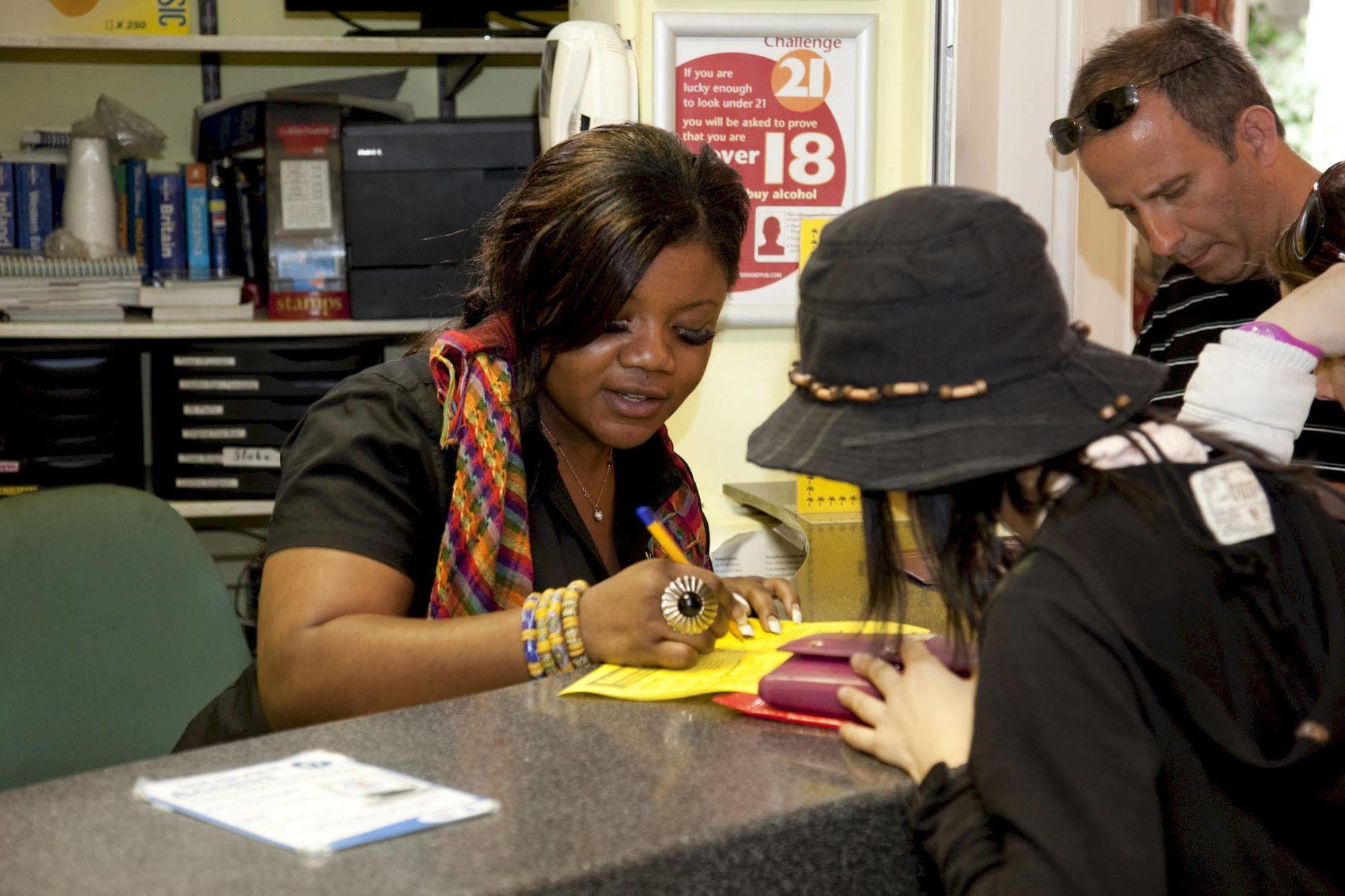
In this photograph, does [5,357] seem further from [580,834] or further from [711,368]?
[580,834]

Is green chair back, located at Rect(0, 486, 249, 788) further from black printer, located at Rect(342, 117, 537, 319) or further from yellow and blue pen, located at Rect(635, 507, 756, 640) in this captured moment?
black printer, located at Rect(342, 117, 537, 319)

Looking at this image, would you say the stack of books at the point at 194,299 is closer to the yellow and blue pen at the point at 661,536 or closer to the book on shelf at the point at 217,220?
the book on shelf at the point at 217,220

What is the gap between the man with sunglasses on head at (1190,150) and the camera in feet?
7.18

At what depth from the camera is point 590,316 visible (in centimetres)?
151

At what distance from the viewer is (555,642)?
1284mm

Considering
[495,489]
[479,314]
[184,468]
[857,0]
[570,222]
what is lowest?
[184,468]

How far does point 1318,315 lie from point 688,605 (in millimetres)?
671

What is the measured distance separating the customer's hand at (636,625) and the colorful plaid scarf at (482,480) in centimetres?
23

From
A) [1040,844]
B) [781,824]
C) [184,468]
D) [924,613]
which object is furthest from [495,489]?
[184,468]

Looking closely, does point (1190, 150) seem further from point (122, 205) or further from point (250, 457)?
point (122, 205)

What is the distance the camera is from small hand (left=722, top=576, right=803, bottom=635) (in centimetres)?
145

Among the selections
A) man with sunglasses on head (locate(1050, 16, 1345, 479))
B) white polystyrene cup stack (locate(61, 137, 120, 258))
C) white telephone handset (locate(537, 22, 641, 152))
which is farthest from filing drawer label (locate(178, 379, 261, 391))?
man with sunglasses on head (locate(1050, 16, 1345, 479))

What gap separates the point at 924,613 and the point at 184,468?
2228mm

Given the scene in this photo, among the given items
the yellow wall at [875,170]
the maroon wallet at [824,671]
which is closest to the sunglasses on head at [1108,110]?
the yellow wall at [875,170]
